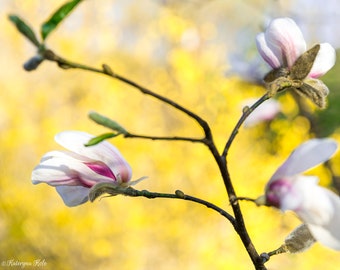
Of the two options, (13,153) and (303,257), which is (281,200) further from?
(13,153)

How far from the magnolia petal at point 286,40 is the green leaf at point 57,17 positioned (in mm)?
177

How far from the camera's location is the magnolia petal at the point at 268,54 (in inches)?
18.3

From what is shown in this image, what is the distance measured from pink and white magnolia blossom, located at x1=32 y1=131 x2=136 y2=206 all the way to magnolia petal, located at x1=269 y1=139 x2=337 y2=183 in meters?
0.13

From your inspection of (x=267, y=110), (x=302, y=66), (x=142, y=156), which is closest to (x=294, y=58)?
(x=302, y=66)

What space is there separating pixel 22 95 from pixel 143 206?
0.70 m

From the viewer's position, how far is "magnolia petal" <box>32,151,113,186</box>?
42cm

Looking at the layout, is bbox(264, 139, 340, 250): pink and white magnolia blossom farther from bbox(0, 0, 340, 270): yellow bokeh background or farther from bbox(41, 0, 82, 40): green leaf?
bbox(0, 0, 340, 270): yellow bokeh background

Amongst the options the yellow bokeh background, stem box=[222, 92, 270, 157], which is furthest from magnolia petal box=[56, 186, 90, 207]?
the yellow bokeh background

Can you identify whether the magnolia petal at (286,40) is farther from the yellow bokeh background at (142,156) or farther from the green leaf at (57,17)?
the yellow bokeh background at (142,156)

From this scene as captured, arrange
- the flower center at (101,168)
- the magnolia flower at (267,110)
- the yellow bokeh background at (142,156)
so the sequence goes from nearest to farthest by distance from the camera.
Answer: the flower center at (101,168) < the magnolia flower at (267,110) < the yellow bokeh background at (142,156)

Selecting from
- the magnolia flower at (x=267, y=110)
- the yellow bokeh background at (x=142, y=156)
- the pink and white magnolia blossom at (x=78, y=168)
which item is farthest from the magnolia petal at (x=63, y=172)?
the yellow bokeh background at (x=142, y=156)

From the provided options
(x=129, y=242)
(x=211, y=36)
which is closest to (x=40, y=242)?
(x=129, y=242)

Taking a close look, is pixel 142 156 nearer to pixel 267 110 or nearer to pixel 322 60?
pixel 267 110

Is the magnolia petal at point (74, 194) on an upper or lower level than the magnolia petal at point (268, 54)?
lower
